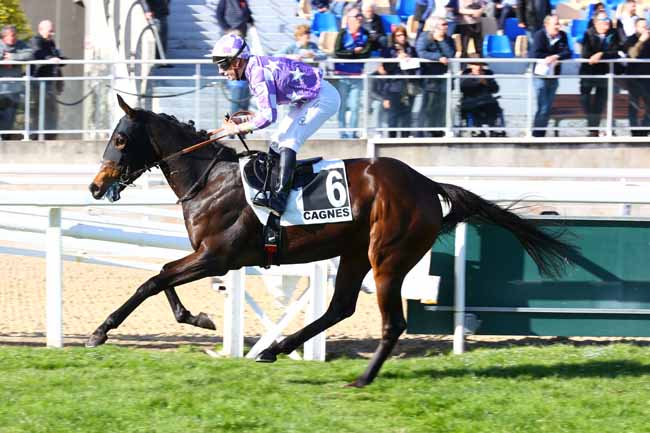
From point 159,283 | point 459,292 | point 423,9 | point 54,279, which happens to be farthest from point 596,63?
point 159,283

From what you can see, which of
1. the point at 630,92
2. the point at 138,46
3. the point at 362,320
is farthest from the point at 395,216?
the point at 138,46

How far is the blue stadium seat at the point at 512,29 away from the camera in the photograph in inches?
531

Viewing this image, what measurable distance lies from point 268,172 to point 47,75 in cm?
715

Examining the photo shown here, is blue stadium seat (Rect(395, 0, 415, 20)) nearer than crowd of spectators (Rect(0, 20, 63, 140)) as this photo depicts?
No

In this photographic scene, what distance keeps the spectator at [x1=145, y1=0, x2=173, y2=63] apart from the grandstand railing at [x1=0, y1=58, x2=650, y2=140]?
1.50 m

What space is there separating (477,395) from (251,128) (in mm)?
1913

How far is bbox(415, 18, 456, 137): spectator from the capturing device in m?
12.2

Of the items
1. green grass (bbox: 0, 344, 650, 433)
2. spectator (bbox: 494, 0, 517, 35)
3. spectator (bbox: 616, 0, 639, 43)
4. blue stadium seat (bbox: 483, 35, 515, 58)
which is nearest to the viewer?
green grass (bbox: 0, 344, 650, 433)

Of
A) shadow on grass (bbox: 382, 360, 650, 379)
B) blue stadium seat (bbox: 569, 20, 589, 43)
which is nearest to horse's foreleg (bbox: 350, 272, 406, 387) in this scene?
shadow on grass (bbox: 382, 360, 650, 379)

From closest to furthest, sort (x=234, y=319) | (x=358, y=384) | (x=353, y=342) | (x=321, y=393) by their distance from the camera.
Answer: (x=321, y=393) < (x=358, y=384) < (x=234, y=319) < (x=353, y=342)

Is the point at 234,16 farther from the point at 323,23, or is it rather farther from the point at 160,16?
the point at 160,16

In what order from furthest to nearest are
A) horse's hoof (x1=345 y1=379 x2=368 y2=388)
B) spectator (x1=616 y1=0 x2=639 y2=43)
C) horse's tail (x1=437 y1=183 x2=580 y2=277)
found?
spectator (x1=616 y1=0 x2=639 y2=43) < horse's tail (x1=437 y1=183 x2=580 y2=277) < horse's hoof (x1=345 y1=379 x2=368 y2=388)

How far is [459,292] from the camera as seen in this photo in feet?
23.6

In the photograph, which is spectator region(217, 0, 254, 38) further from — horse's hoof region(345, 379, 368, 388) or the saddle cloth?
horse's hoof region(345, 379, 368, 388)
